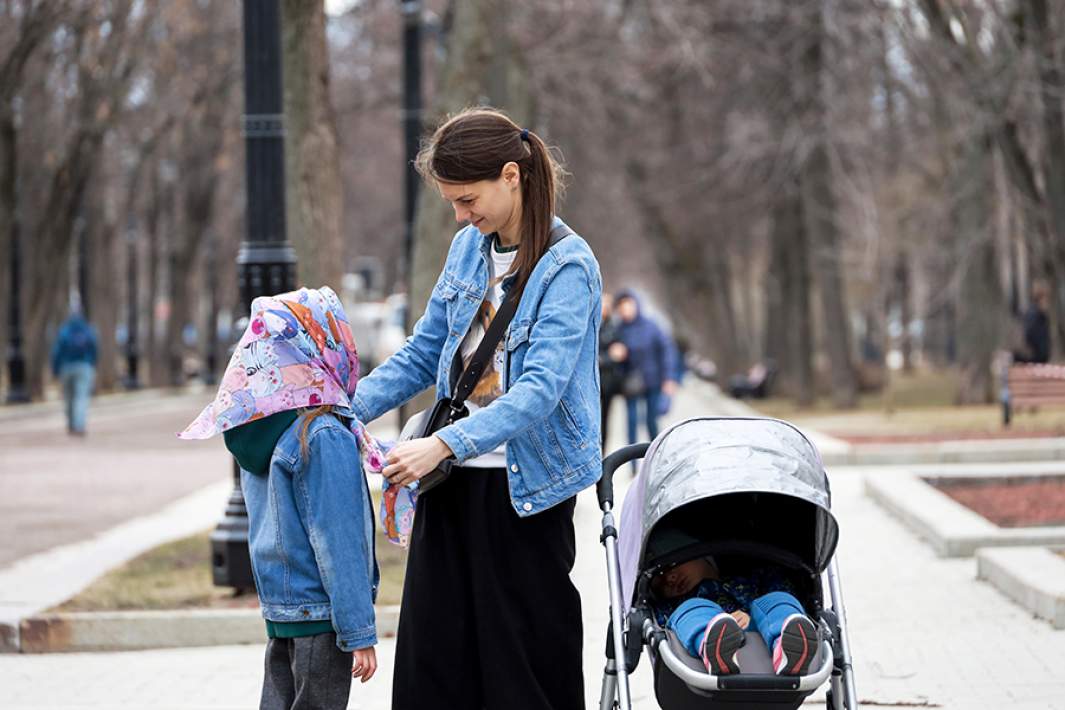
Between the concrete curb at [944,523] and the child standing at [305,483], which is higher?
the child standing at [305,483]

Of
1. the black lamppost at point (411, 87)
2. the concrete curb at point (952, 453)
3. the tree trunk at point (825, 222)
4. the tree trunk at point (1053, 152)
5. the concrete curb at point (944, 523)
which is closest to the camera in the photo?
the concrete curb at point (944, 523)

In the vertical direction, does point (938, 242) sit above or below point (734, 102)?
below

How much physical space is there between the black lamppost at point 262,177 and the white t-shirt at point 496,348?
4.51 m

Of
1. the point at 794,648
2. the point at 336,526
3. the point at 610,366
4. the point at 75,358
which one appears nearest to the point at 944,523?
the point at 610,366

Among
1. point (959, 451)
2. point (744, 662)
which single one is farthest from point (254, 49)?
point (959, 451)

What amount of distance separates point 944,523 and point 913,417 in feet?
44.4

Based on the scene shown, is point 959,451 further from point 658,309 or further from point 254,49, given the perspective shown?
point 658,309

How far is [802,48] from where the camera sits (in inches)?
1065

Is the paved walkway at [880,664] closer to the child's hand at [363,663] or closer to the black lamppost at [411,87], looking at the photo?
the child's hand at [363,663]

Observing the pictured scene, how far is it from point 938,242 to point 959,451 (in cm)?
2023

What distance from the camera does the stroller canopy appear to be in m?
4.55

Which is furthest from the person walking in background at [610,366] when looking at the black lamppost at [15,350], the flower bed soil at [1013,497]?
the black lamppost at [15,350]

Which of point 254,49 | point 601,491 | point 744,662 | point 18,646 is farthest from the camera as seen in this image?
point 254,49

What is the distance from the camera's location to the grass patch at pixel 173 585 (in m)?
8.87
